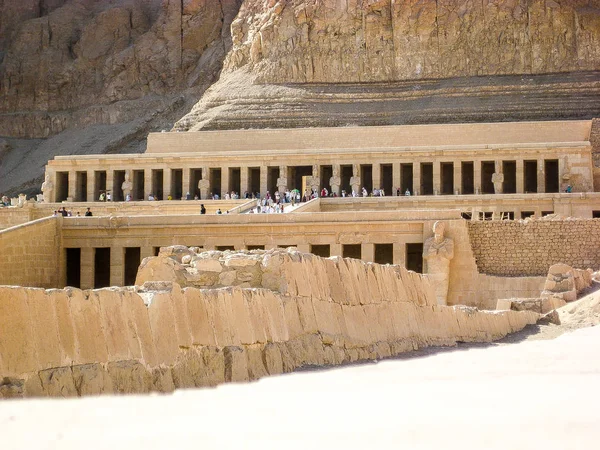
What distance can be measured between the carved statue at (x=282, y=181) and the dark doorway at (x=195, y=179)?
16.4 ft

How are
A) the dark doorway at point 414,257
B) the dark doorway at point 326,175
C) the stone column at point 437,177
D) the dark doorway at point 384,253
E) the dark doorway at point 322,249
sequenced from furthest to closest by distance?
the dark doorway at point 326,175 < the stone column at point 437,177 < the dark doorway at point 384,253 < the dark doorway at point 414,257 < the dark doorway at point 322,249

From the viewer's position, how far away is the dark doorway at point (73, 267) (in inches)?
1638

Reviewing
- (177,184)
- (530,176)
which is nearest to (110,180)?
(177,184)

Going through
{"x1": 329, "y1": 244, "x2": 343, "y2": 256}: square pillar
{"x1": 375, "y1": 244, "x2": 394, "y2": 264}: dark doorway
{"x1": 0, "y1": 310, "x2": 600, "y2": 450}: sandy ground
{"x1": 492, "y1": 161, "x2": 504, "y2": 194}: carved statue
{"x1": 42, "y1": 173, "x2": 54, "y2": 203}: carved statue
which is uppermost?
{"x1": 492, "y1": 161, "x2": 504, "y2": 194}: carved statue

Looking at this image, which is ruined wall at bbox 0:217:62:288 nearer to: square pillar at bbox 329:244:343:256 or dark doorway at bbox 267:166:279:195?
square pillar at bbox 329:244:343:256

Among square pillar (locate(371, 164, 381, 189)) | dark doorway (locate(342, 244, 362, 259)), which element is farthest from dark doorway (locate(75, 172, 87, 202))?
dark doorway (locate(342, 244, 362, 259))

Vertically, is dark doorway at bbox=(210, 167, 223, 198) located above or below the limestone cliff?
below

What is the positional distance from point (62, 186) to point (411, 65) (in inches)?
1006

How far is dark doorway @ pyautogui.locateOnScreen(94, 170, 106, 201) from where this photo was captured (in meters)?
60.6

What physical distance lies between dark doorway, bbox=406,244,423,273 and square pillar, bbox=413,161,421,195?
13438 mm

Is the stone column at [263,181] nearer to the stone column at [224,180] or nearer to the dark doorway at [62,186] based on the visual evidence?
the stone column at [224,180]

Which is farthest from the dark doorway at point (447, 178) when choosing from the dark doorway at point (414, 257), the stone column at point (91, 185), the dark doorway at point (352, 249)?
the dark doorway at point (352, 249)

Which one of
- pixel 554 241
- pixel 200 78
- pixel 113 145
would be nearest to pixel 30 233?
pixel 554 241

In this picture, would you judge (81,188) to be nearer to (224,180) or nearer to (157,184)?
(157,184)
